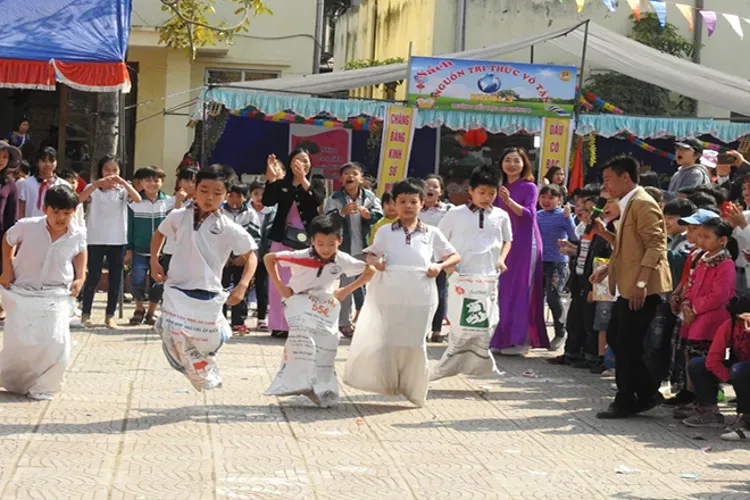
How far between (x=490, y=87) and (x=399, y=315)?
9014 millimetres

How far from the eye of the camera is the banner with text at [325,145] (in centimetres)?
2077

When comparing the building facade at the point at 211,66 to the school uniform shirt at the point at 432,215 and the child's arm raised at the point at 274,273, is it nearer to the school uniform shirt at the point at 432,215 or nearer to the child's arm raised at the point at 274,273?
the school uniform shirt at the point at 432,215

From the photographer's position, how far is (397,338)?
9102 millimetres

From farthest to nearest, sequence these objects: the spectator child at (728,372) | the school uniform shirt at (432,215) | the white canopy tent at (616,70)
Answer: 1. the white canopy tent at (616,70)
2. the school uniform shirt at (432,215)
3. the spectator child at (728,372)

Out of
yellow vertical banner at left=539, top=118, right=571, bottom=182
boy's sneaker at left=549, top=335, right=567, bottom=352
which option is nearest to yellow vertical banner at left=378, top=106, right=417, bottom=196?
yellow vertical banner at left=539, top=118, right=571, bottom=182

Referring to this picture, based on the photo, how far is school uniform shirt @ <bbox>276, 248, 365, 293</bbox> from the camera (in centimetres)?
891

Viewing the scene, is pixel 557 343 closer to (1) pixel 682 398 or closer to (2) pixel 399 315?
(1) pixel 682 398

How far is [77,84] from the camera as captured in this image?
44.2ft

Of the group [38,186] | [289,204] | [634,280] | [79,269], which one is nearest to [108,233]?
[38,186]

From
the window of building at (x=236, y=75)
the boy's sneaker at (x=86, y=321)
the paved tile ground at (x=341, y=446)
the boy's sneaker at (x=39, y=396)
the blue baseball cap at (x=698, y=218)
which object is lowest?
the boy's sneaker at (x=86, y=321)

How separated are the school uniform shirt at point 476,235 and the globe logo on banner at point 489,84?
714cm

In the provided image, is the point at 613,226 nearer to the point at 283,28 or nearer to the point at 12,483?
the point at 12,483

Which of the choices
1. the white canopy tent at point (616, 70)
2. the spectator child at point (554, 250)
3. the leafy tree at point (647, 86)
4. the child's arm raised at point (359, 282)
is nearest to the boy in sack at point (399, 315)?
the child's arm raised at point (359, 282)

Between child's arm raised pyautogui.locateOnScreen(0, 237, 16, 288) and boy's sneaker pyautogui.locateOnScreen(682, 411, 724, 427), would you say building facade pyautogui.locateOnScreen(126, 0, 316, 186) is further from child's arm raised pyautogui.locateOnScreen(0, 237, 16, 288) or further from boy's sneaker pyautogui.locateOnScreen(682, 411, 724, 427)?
boy's sneaker pyautogui.locateOnScreen(682, 411, 724, 427)
